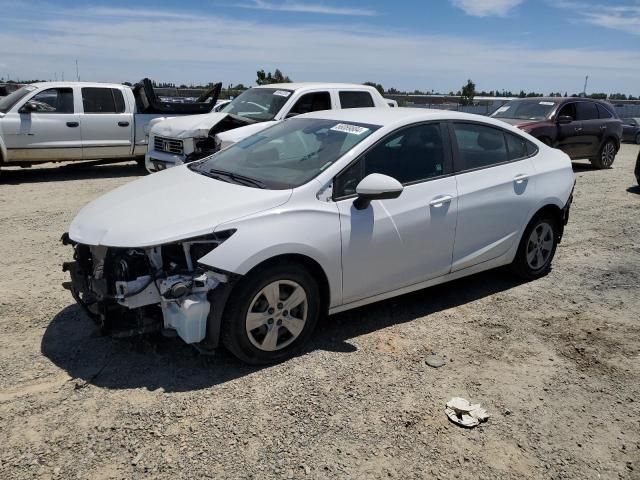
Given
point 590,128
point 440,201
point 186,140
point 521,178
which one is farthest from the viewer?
point 590,128

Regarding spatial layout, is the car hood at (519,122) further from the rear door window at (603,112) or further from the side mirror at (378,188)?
the side mirror at (378,188)

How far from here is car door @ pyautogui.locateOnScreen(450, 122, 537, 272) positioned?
449 cm

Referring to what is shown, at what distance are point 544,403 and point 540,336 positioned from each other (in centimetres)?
100

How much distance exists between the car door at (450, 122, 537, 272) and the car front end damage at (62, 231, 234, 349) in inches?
82.6

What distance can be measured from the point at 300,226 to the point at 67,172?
9.68 meters

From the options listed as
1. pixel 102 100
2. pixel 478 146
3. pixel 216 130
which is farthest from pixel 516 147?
pixel 102 100

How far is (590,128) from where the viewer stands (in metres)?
12.9

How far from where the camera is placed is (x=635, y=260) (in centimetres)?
620

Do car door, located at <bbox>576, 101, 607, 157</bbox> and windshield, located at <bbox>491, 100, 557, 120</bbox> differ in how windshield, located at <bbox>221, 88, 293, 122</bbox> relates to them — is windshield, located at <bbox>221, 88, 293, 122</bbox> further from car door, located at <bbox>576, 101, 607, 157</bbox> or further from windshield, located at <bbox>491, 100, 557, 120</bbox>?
car door, located at <bbox>576, 101, 607, 157</bbox>

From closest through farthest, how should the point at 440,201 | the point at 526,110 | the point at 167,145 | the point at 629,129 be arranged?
the point at 440,201, the point at 167,145, the point at 526,110, the point at 629,129

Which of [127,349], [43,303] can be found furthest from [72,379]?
[43,303]

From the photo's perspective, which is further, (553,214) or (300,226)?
(553,214)

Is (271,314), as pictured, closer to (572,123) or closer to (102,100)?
(102,100)

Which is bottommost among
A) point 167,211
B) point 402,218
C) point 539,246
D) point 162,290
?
point 539,246
